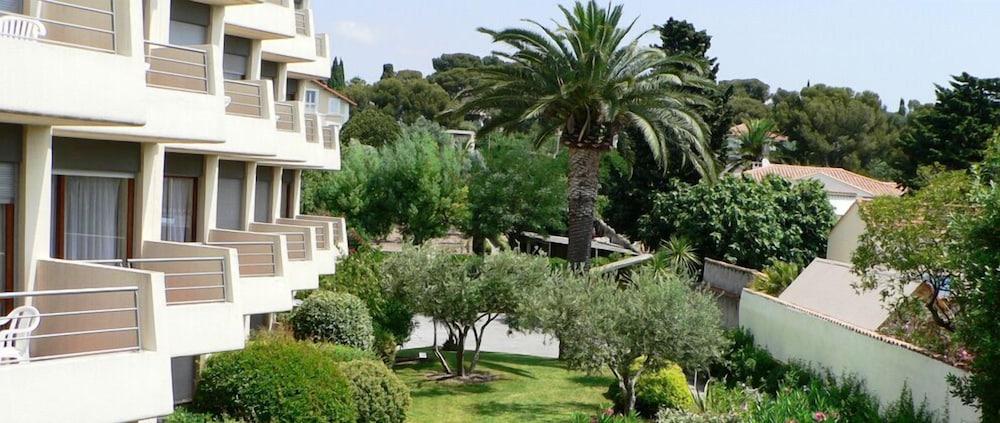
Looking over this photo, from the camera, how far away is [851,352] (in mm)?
27375

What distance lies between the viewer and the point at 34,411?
1059 cm

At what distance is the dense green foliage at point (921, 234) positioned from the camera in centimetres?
2308

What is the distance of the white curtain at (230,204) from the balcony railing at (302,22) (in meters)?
6.88

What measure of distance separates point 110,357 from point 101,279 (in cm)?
137

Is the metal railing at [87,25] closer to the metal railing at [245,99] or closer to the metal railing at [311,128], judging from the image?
the metal railing at [245,99]

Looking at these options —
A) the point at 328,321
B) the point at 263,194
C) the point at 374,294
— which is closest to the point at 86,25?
the point at 263,194

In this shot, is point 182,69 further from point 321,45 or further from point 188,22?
point 321,45

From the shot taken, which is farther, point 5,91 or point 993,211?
point 993,211

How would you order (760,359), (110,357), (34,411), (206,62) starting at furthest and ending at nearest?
(760,359)
(206,62)
(110,357)
(34,411)

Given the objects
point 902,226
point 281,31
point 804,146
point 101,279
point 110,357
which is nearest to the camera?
point 110,357

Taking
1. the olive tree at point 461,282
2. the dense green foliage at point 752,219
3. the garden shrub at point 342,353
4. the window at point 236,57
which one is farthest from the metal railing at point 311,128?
the dense green foliage at point 752,219

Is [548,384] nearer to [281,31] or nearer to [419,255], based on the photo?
[419,255]

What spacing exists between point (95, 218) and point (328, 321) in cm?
1287

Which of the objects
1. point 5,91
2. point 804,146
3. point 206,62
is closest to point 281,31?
point 206,62
